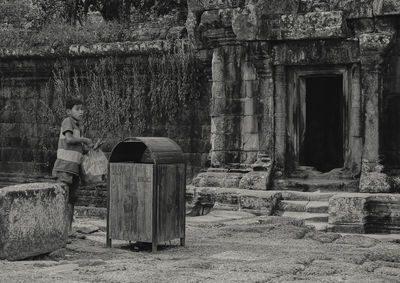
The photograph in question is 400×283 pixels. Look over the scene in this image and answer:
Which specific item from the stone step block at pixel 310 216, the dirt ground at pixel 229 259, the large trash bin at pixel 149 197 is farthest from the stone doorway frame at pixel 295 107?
the large trash bin at pixel 149 197

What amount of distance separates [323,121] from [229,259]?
24.4ft

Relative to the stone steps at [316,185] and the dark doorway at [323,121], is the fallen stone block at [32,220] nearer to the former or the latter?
the stone steps at [316,185]

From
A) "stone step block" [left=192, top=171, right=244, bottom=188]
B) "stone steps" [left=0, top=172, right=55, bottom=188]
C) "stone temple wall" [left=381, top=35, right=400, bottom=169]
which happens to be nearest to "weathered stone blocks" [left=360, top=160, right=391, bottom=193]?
"stone temple wall" [left=381, top=35, right=400, bottom=169]

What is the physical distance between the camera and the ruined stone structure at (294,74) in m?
10.9

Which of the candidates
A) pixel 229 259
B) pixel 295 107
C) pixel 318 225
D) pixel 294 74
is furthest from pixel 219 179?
pixel 229 259

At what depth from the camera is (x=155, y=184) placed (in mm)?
7762

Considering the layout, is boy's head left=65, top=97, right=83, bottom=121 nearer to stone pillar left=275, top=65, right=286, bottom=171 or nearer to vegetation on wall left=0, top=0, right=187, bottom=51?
stone pillar left=275, top=65, right=286, bottom=171

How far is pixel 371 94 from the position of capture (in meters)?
10.9

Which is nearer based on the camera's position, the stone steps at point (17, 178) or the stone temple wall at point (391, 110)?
the stone temple wall at point (391, 110)

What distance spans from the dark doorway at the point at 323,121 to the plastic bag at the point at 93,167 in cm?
601

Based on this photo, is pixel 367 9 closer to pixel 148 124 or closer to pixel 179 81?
pixel 179 81

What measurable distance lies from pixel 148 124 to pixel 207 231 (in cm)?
521

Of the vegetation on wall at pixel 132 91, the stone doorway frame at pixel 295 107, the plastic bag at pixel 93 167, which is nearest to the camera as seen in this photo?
the plastic bag at pixel 93 167

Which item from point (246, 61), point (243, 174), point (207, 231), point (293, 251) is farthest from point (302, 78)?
point (293, 251)
